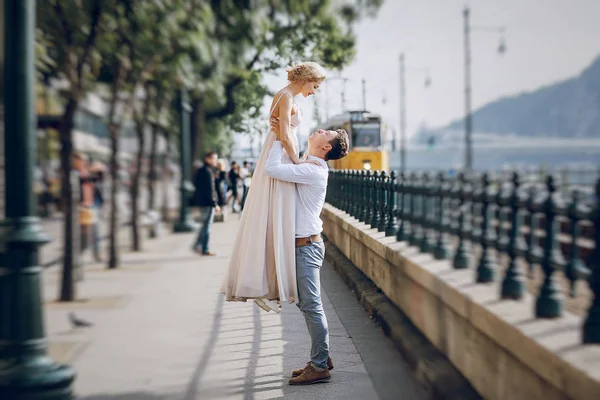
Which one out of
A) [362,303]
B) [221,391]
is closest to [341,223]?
[362,303]

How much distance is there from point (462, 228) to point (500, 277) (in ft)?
2.04

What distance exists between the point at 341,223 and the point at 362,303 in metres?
3.37

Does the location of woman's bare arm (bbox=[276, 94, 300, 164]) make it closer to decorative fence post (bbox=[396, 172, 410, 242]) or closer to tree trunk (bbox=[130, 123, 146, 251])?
decorative fence post (bbox=[396, 172, 410, 242])

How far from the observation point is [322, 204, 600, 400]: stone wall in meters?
3.24

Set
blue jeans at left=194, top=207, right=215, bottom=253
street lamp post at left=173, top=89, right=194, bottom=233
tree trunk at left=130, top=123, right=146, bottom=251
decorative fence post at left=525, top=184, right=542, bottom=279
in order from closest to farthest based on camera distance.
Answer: decorative fence post at left=525, top=184, right=542, bottom=279 < blue jeans at left=194, top=207, right=215, bottom=253 < tree trunk at left=130, top=123, right=146, bottom=251 < street lamp post at left=173, top=89, right=194, bottom=233

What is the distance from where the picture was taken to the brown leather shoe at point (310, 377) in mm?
5480

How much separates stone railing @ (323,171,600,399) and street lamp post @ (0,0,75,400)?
2.55 metres

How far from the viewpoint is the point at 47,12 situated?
11531mm

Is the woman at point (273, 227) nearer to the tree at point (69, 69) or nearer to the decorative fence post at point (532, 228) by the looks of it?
the decorative fence post at point (532, 228)

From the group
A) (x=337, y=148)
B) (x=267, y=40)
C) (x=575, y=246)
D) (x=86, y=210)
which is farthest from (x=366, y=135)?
(x=575, y=246)

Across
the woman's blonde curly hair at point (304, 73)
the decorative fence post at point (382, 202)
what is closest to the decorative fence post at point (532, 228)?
the woman's blonde curly hair at point (304, 73)

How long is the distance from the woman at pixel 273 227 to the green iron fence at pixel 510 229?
3.57 feet

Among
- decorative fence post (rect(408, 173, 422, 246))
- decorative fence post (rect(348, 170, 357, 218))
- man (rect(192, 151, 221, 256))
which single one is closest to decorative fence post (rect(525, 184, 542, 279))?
decorative fence post (rect(408, 173, 422, 246))

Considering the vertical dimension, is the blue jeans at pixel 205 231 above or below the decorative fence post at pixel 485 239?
below
